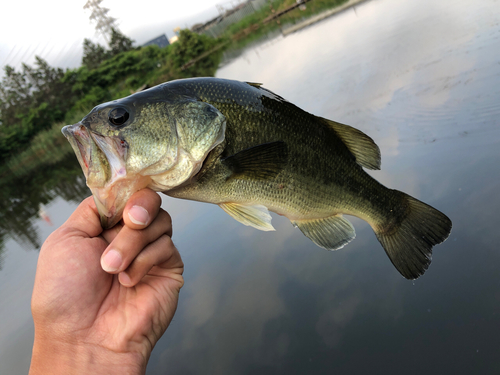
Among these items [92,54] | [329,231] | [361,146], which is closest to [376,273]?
[329,231]

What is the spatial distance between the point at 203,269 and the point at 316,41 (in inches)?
467

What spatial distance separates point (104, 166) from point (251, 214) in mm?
752

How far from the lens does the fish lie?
1.31 meters

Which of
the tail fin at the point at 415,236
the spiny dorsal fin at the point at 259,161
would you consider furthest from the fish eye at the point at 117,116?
the tail fin at the point at 415,236

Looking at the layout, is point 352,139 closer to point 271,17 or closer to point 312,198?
point 312,198

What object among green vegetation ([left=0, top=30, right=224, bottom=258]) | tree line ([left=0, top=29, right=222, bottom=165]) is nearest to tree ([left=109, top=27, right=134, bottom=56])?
green vegetation ([left=0, top=30, right=224, bottom=258])

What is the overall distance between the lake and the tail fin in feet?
4.03

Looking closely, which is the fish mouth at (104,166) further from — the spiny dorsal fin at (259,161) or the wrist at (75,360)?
the wrist at (75,360)

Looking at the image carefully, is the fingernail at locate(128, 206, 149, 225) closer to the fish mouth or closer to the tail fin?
the fish mouth

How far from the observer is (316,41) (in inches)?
494

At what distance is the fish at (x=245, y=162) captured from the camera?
131cm

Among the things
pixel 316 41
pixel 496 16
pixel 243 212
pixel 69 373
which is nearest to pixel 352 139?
pixel 243 212

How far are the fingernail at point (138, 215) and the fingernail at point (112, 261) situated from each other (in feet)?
0.54

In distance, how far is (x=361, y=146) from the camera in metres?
1.78
